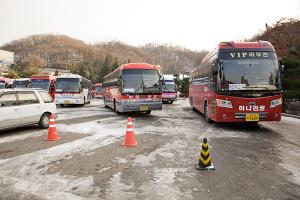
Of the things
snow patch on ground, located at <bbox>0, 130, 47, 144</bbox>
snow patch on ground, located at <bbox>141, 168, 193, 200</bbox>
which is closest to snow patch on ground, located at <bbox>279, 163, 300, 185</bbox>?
snow patch on ground, located at <bbox>141, 168, 193, 200</bbox>

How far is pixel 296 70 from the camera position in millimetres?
18047

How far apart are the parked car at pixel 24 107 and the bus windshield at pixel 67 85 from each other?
14.3m

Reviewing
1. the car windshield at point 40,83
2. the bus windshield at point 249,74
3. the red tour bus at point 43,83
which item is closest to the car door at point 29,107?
the bus windshield at point 249,74

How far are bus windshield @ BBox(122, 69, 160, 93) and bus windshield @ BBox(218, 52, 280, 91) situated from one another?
5.97m

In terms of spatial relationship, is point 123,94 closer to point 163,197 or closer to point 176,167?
point 176,167

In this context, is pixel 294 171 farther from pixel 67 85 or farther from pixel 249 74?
pixel 67 85

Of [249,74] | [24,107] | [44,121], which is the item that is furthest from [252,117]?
[24,107]

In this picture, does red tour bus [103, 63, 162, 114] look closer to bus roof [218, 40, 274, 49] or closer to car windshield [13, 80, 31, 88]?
bus roof [218, 40, 274, 49]

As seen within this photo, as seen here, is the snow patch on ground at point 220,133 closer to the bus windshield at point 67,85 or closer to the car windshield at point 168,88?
the bus windshield at point 67,85

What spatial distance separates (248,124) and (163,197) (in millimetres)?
9842

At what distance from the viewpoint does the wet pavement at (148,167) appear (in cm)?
480

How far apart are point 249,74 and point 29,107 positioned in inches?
333

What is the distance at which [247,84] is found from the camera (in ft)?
35.6

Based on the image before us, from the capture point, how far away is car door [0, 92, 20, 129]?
10156mm
